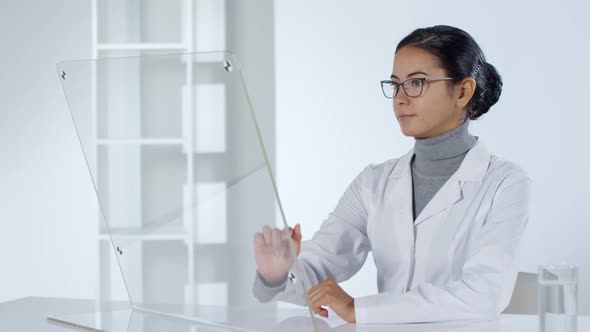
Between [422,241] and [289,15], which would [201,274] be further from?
[289,15]

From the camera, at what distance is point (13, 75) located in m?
4.55

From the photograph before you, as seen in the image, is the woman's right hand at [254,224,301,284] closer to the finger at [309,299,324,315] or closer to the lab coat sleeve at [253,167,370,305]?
the finger at [309,299,324,315]

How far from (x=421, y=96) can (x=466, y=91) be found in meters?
0.16

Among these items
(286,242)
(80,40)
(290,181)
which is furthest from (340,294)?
(80,40)

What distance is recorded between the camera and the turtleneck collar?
2252mm

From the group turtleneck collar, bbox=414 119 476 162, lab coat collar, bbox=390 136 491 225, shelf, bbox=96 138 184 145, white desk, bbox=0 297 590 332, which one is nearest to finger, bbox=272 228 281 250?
white desk, bbox=0 297 590 332

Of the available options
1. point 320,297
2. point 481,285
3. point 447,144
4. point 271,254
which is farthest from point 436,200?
point 271,254

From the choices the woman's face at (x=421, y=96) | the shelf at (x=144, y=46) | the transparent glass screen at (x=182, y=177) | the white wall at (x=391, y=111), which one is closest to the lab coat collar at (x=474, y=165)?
the woman's face at (x=421, y=96)

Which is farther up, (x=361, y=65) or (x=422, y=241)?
(x=361, y=65)

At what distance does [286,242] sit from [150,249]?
329mm

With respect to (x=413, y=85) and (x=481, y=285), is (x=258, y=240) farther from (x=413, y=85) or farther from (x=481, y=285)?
(x=413, y=85)

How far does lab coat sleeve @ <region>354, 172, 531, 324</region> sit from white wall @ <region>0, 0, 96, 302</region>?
3023mm

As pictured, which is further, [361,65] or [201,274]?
[361,65]

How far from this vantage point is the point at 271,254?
1.47 m
